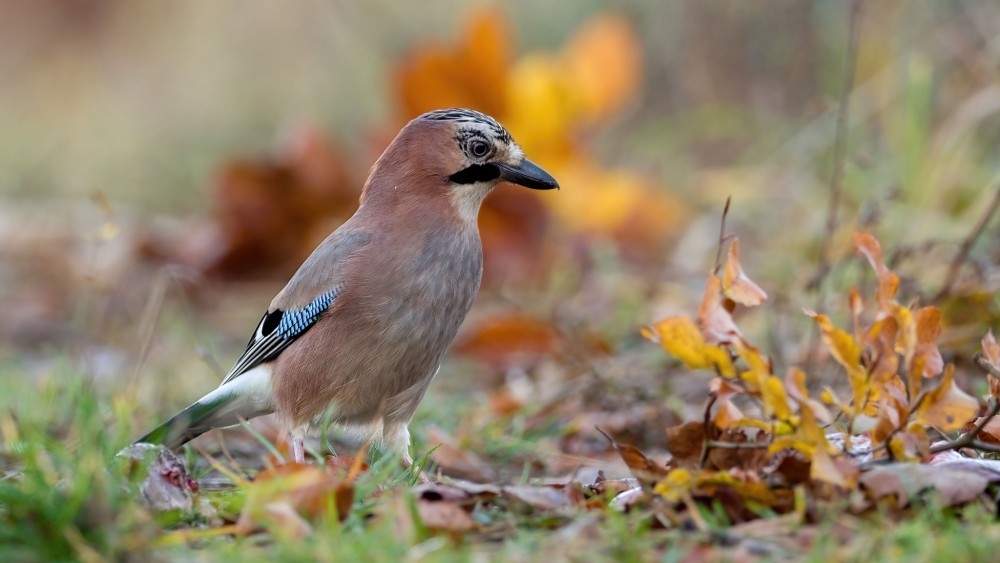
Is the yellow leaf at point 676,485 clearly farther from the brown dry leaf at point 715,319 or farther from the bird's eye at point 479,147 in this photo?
the bird's eye at point 479,147

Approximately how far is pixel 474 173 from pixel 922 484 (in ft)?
6.55

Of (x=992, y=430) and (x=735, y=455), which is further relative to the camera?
(x=992, y=430)

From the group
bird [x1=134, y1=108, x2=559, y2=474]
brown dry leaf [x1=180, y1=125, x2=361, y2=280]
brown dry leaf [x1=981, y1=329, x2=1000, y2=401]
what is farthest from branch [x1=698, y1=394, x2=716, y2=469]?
brown dry leaf [x1=180, y1=125, x2=361, y2=280]

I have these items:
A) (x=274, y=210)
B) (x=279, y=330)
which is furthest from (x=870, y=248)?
(x=274, y=210)

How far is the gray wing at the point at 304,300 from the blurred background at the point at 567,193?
39cm

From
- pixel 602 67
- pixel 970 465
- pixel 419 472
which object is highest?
pixel 602 67

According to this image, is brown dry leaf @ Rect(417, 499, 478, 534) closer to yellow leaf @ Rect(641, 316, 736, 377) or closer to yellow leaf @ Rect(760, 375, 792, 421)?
yellow leaf @ Rect(641, 316, 736, 377)

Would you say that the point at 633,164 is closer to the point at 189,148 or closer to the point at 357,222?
the point at 189,148

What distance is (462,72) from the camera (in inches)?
285

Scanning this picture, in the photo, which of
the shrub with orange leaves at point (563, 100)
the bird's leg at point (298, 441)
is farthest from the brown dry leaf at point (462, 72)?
the bird's leg at point (298, 441)

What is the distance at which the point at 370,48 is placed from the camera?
35.3 feet

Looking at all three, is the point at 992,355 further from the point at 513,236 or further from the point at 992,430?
the point at 513,236

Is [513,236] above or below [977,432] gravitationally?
above

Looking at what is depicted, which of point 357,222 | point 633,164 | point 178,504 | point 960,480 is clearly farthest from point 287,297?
point 633,164
